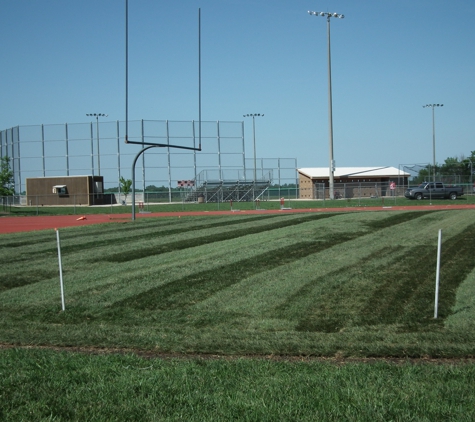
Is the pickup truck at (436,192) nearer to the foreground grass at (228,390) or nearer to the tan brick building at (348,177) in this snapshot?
the tan brick building at (348,177)

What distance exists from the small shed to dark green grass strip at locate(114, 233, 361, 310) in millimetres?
50559

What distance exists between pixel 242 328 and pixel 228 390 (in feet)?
9.92

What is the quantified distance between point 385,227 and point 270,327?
1330cm

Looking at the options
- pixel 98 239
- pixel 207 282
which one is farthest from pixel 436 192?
pixel 207 282

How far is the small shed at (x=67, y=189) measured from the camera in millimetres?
64312

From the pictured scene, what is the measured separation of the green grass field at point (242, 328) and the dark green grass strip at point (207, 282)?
44 millimetres

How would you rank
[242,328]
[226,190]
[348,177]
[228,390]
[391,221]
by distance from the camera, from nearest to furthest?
[228,390], [242,328], [391,221], [226,190], [348,177]

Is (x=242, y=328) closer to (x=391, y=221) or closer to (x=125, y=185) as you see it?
(x=391, y=221)

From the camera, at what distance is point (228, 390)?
218 inches

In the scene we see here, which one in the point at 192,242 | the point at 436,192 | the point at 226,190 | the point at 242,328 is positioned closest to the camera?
the point at 242,328

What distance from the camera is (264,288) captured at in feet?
36.2

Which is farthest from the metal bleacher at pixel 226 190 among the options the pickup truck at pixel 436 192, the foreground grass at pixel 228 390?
the foreground grass at pixel 228 390

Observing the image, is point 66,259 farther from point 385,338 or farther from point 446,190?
point 446,190

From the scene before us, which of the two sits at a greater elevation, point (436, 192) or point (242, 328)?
point (436, 192)
